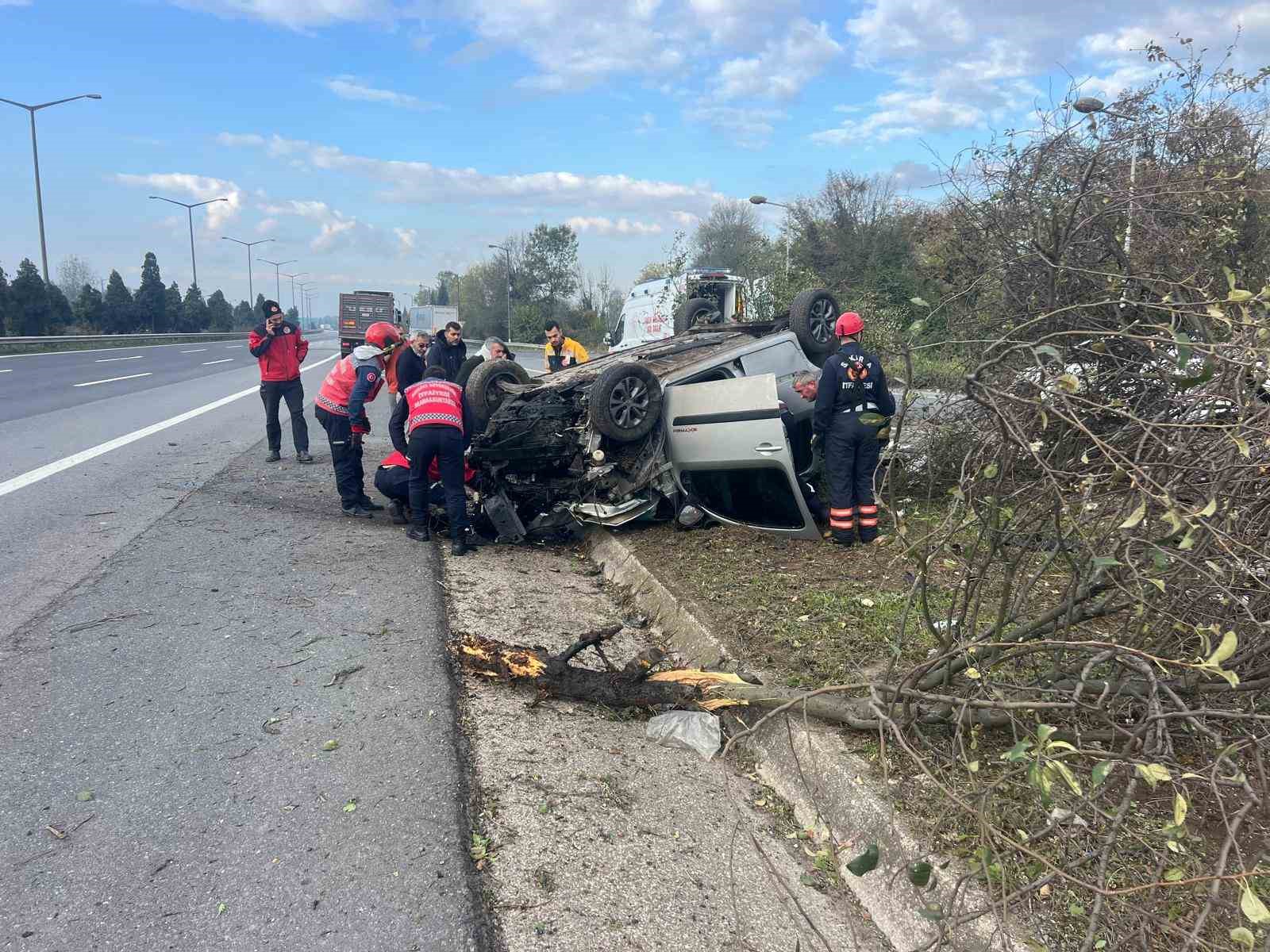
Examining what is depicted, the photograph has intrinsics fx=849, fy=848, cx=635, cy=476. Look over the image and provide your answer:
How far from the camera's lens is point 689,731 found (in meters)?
3.69

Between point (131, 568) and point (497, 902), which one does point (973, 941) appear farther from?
point (131, 568)

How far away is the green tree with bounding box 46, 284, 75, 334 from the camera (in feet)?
124

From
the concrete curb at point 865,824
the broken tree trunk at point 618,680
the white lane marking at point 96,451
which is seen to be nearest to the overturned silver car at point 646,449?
the concrete curb at point 865,824

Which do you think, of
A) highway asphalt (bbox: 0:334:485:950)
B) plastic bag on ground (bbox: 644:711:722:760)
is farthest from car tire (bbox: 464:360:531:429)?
plastic bag on ground (bbox: 644:711:722:760)

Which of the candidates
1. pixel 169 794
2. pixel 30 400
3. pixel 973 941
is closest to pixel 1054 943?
pixel 973 941

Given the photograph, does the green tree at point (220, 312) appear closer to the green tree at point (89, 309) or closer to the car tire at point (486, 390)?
the green tree at point (89, 309)

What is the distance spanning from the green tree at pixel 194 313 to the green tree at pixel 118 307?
767 cm

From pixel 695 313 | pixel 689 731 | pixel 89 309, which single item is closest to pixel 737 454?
pixel 689 731

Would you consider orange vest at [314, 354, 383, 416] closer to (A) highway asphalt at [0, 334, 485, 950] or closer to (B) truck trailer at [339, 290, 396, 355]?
(A) highway asphalt at [0, 334, 485, 950]

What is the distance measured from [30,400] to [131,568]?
10.6 meters

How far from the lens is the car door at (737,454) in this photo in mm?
6074

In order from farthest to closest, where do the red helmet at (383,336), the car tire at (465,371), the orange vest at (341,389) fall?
1. the car tire at (465,371)
2. the red helmet at (383,336)
3. the orange vest at (341,389)

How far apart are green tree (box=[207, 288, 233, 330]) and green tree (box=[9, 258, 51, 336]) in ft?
99.3

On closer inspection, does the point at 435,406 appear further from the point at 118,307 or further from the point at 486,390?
the point at 118,307
